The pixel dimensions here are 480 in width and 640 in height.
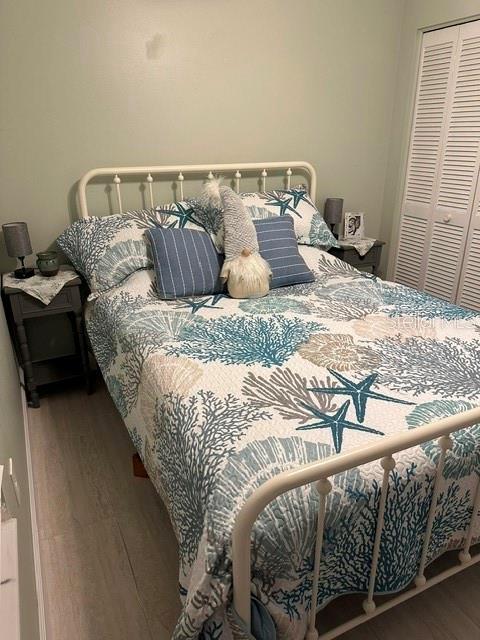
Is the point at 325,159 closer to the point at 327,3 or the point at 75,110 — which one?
the point at 327,3

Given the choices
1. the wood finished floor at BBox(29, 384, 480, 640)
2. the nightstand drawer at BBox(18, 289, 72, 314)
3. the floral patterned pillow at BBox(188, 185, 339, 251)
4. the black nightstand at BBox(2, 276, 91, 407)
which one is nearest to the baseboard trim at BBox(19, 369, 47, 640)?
the wood finished floor at BBox(29, 384, 480, 640)

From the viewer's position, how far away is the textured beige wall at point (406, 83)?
8.56 ft

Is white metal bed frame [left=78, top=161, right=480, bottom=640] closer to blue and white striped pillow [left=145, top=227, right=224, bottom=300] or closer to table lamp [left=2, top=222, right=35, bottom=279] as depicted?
blue and white striped pillow [left=145, top=227, right=224, bottom=300]

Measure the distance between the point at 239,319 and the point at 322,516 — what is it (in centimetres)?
105

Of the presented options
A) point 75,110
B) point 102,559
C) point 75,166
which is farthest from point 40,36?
point 102,559

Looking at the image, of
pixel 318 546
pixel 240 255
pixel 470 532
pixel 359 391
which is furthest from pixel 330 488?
pixel 240 255

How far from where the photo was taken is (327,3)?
2.69m

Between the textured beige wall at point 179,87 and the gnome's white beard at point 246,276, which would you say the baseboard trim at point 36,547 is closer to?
the textured beige wall at point 179,87

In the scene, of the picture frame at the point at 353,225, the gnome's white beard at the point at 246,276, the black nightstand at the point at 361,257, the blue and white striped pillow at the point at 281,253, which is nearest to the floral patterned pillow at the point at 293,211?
the blue and white striped pillow at the point at 281,253

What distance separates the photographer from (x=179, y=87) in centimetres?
249

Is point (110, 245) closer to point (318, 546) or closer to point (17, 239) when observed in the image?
point (17, 239)

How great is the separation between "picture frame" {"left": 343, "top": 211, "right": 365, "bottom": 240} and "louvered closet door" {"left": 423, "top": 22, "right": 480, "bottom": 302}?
18.4 inches

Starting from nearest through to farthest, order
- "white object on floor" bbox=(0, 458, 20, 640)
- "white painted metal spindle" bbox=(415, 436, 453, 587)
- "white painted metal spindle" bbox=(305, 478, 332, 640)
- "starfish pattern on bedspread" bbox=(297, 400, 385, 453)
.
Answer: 1. "white object on floor" bbox=(0, 458, 20, 640)
2. "white painted metal spindle" bbox=(305, 478, 332, 640)
3. "white painted metal spindle" bbox=(415, 436, 453, 587)
4. "starfish pattern on bedspread" bbox=(297, 400, 385, 453)

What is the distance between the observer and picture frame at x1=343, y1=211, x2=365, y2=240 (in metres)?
3.13
